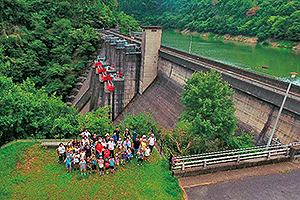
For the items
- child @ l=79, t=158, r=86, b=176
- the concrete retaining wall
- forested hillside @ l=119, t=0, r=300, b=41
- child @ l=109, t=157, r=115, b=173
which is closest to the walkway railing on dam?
the concrete retaining wall

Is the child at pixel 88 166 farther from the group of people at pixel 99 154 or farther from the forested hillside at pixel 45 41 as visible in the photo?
A: the forested hillside at pixel 45 41

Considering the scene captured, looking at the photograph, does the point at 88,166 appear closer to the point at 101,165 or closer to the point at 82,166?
the point at 82,166

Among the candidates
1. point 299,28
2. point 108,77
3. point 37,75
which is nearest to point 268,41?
point 299,28

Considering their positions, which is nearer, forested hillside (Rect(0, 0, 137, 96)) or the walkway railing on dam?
the walkway railing on dam


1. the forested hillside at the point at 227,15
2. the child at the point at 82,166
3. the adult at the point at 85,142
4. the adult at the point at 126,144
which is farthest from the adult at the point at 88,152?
the forested hillside at the point at 227,15

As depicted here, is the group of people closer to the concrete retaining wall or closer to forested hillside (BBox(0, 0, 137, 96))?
the concrete retaining wall

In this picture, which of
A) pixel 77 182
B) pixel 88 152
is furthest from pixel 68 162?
pixel 77 182
